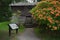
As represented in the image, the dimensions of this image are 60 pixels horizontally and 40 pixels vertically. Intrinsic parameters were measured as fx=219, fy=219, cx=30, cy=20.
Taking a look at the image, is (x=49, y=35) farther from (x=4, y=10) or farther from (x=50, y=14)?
(x=4, y=10)

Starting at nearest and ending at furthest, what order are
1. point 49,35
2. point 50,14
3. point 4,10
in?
point 4,10 < point 50,14 < point 49,35

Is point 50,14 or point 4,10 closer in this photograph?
point 4,10

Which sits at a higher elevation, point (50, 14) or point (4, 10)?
point (4, 10)

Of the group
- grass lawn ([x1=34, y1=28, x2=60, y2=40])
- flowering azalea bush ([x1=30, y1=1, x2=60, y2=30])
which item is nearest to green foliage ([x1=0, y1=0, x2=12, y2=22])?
flowering azalea bush ([x1=30, y1=1, x2=60, y2=30])

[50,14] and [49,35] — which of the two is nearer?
[50,14]

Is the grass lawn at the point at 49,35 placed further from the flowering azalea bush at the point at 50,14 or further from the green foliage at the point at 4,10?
the green foliage at the point at 4,10

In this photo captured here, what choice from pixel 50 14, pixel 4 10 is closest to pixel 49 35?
pixel 50 14

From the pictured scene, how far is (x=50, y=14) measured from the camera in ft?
52.4

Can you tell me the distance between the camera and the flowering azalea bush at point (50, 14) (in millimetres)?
15547

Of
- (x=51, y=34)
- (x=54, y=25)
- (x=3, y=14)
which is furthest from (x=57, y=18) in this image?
(x=3, y=14)

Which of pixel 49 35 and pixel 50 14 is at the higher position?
pixel 50 14

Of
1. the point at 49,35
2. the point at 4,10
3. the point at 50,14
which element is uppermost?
the point at 4,10

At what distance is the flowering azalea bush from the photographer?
51.0ft

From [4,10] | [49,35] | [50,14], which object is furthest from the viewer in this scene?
[49,35]
